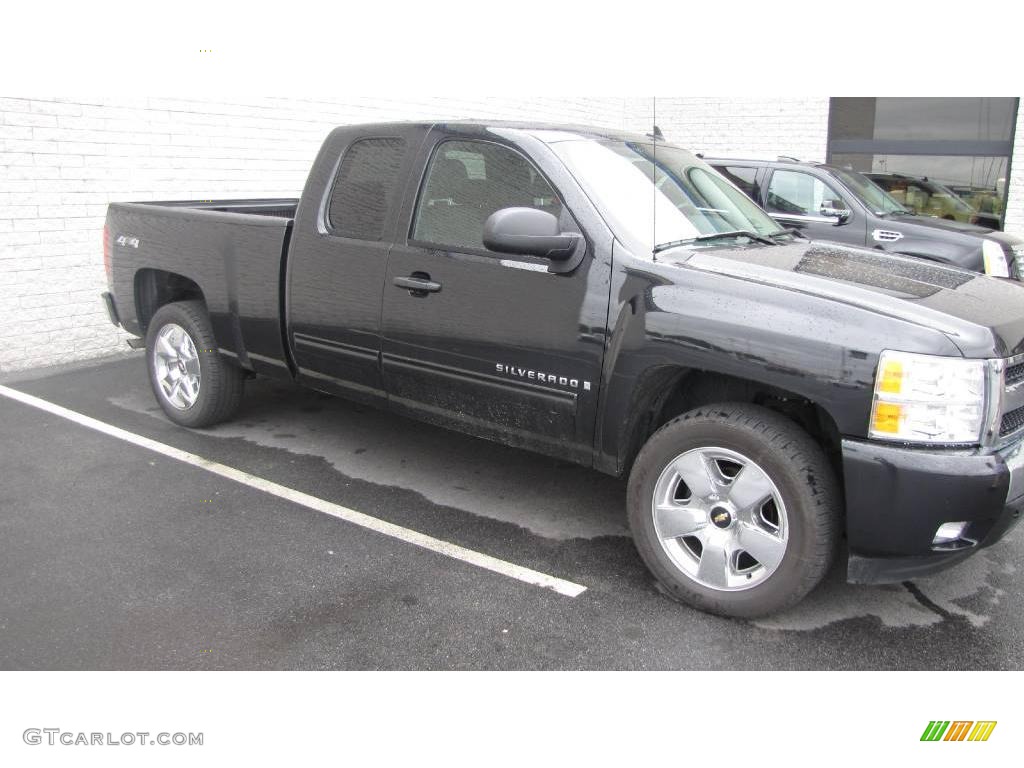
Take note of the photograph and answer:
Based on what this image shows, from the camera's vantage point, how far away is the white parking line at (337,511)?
3580 millimetres

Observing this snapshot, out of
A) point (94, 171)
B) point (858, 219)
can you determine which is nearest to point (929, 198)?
point (858, 219)

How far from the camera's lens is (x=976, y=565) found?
3799mm

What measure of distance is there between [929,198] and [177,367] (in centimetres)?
880

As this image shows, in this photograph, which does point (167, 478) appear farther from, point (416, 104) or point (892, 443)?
point (416, 104)

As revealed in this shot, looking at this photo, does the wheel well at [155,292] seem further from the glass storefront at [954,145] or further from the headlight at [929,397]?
the glass storefront at [954,145]

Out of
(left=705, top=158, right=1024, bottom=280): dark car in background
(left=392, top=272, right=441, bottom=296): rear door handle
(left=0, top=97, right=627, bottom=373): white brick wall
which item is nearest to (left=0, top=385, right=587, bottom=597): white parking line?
(left=392, top=272, right=441, bottom=296): rear door handle

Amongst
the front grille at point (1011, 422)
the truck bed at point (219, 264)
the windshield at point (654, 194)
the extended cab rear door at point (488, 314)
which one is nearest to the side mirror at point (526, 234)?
the extended cab rear door at point (488, 314)

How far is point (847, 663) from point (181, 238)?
13.8 feet

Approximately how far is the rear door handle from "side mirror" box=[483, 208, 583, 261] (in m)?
0.53

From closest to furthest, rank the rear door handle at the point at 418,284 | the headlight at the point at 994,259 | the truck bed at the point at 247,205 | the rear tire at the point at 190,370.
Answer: the rear door handle at the point at 418,284, the rear tire at the point at 190,370, the truck bed at the point at 247,205, the headlight at the point at 994,259

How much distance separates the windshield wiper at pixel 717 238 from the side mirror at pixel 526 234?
1.27 feet

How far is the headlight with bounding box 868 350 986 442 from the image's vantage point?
2791mm

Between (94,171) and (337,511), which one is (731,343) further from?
(94,171)

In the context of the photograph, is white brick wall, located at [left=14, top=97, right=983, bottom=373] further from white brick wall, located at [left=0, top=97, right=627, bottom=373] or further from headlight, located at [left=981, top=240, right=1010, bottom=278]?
headlight, located at [left=981, top=240, right=1010, bottom=278]
